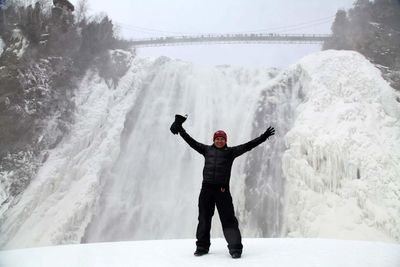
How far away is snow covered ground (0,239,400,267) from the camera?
9.74 feet

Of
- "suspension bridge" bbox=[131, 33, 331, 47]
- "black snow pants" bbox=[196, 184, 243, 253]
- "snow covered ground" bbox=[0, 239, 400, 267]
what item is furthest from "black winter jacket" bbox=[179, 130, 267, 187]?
"suspension bridge" bbox=[131, 33, 331, 47]

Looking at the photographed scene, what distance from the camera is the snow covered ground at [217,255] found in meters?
2.97

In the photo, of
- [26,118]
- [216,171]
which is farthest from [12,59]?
[216,171]

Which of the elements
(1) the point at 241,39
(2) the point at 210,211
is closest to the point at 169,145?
(1) the point at 241,39

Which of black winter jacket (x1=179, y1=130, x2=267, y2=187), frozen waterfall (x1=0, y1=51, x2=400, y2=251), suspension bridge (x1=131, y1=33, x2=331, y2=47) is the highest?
suspension bridge (x1=131, y1=33, x2=331, y2=47)

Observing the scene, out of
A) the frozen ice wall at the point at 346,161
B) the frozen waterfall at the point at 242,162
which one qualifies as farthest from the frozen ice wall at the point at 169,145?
the frozen ice wall at the point at 346,161

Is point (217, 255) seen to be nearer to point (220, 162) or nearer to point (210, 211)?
point (210, 211)

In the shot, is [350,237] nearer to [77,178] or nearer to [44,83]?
[77,178]

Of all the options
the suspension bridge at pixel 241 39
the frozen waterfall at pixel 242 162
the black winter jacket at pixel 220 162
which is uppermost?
the suspension bridge at pixel 241 39

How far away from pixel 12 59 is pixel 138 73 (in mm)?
3219

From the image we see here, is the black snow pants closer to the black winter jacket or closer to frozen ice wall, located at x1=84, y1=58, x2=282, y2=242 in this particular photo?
the black winter jacket

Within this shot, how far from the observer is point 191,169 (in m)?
8.98

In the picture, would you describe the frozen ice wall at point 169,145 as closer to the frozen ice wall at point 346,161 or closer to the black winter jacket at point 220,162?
the frozen ice wall at point 346,161

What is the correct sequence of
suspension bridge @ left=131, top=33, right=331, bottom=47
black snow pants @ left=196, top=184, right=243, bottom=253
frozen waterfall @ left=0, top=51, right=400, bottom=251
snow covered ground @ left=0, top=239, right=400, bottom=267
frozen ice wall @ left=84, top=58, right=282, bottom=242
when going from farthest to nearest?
suspension bridge @ left=131, top=33, right=331, bottom=47, frozen ice wall @ left=84, top=58, right=282, bottom=242, frozen waterfall @ left=0, top=51, right=400, bottom=251, black snow pants @ left=196, top=184, right=243, bottom=253, snow covered ground @ left=0, top=239, right=400, bottom=267
